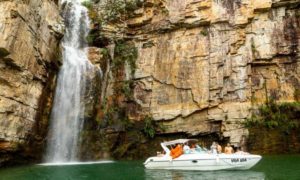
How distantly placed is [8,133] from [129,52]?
12.0 meters

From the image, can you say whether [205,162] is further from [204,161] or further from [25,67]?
[25,67]

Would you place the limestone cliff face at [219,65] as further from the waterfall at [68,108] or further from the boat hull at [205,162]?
the boat hull at [205,162]

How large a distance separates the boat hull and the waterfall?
283 inches

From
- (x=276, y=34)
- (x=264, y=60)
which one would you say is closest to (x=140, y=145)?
(x=264, y=60)

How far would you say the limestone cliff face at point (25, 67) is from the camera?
19.5 meters

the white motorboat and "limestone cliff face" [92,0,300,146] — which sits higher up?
"limestone cliff face" [92,0,300,146]

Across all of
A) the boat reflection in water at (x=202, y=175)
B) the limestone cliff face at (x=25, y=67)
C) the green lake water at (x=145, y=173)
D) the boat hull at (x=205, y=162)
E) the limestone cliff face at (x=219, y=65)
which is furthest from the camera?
the limestone cliff face at (x=219, y=65)

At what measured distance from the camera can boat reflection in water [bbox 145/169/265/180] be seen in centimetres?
1573

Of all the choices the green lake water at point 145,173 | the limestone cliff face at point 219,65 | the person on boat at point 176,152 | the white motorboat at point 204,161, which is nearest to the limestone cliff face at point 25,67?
the green lake water at point 145,173

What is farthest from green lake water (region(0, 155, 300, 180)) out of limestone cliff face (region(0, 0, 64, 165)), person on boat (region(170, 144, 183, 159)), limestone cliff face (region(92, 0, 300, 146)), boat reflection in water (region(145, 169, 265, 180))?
limestone cliff face (region(92, 0, 300, 146))

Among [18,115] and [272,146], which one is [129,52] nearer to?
[18,115]

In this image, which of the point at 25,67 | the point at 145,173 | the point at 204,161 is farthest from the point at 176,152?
the point at 25,67

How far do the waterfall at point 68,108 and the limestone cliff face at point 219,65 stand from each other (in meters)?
4.03

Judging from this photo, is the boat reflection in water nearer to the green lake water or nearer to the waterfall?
the green lake water
